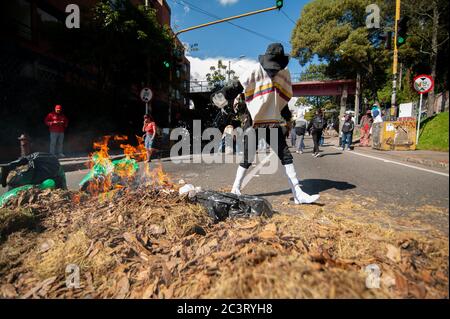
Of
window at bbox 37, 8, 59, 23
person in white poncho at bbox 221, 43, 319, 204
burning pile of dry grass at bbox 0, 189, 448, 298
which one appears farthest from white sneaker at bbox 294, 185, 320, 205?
window at bbox 37, 8, 59, 23

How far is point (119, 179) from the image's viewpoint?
12.9 ft

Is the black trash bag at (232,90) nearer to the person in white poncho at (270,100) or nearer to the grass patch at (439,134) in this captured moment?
the person in white poncho at (270,100)

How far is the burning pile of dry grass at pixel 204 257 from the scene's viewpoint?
1.28 metres

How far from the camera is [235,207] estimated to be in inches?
108

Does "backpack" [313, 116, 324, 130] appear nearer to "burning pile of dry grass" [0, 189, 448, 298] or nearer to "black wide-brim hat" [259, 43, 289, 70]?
"black wide-brim hat" [259, 43, 289, 70]

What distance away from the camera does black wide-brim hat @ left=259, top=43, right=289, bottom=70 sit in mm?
3232

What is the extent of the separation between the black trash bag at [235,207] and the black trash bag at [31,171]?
97.5 inches

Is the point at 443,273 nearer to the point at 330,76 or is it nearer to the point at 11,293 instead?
the point at 11,293

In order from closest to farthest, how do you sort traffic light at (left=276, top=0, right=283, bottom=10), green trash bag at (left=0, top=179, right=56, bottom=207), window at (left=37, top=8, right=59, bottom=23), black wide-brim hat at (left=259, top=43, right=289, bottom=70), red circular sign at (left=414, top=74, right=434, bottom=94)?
green trash bag at (left=0, top=179, right=56, bottom=207)
black wide-brim hat at (left=259, top=43, right=289, bottom=70)
red circular sign at (left=414, top=74, right=434, bottom=94)
traffic light at (left=276, top=0, right=283, bottom=10)
window at (left=37, top=8, right=59, bottom=23)

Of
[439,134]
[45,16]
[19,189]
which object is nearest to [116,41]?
[45,16]

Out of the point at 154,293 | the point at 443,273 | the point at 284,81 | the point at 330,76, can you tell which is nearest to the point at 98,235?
the point at 154,293

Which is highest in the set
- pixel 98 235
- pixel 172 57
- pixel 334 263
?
pixel 172 57

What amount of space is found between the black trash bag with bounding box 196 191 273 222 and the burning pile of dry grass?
0.40 feet

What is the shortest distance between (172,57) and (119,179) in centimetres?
1357
